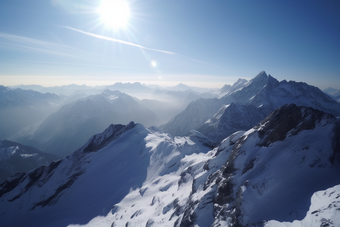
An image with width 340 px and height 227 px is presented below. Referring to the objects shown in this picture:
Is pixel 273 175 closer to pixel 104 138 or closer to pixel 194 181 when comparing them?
pixel 194 181

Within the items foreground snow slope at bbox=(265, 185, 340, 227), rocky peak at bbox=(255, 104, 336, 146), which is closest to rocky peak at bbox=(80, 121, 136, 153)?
rocky peak at bbox=(255, 104, 336, 146)

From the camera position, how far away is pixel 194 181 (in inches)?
1478

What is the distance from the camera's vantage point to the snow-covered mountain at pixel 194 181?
2169 cm

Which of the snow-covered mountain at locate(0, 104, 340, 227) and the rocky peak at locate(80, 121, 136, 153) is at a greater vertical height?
the rocky peak at locate(80, 121, 136, 153)

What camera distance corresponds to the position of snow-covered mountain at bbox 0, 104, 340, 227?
854 inches

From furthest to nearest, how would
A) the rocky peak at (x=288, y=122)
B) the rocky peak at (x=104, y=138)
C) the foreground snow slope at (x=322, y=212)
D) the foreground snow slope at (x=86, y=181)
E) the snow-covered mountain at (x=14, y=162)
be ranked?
the snow-covered mountain at (x=14, y=162) < the rocky peak at (x=104, y=138) < the foreground snow slope at (x=86, y=181) < the rocky peak at (x=288, y=122) < the foreground snow slope at (x=322, y=212)

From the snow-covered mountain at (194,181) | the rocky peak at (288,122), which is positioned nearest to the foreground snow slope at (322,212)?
the snow-covered mountain at (194,181)

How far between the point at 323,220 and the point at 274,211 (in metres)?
5.15

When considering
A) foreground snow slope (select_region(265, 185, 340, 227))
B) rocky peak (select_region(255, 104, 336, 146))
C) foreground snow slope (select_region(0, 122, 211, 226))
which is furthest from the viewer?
foreground snow slope (select_region(0, 122, 211, 226))

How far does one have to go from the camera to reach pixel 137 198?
57469mm

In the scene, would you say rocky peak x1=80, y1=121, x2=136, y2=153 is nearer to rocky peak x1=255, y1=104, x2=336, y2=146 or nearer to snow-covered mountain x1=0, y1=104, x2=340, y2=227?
snow-covered mountain x1=0, y1=104, x2=340, y2=227

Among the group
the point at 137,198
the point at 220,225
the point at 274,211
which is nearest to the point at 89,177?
the point at 137,198

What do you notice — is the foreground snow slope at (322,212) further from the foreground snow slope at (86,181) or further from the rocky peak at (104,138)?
the rocky peak at (104,138)

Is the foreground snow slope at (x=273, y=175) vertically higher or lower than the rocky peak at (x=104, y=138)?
lower
